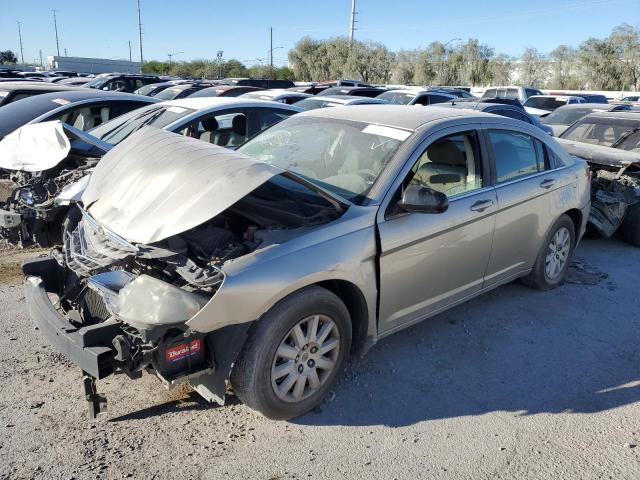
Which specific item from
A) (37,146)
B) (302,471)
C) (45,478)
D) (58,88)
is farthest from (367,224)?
(58,88)

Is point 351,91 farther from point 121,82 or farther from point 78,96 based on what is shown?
point 78,96

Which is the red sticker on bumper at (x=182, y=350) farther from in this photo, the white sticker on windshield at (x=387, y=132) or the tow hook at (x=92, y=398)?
the white sticker on windshield at (x=387, y=132)

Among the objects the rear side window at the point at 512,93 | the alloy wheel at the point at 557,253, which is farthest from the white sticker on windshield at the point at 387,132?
the rear side window at the point at 512,93

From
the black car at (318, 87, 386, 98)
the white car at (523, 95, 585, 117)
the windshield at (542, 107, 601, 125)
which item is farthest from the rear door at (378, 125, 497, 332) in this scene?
the white car at (523, 95, 585, 117)

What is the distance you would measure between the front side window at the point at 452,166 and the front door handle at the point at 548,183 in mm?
889

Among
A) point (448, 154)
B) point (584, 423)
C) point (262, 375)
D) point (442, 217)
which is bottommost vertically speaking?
point (584, 423)

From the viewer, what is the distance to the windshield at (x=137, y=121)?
6758 millimetres

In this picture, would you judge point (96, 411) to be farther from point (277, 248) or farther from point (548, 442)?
point (548, 442)

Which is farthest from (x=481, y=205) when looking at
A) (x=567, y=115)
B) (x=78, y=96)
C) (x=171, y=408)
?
(x=567, y=115)

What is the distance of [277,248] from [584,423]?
2.17m

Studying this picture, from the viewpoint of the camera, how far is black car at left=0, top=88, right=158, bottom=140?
7625mm

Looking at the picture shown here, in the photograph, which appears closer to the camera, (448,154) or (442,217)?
(442,217)

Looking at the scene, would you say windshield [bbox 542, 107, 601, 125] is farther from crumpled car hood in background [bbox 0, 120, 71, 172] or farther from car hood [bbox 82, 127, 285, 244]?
car hood [bbox 82, 127, 285, 244]

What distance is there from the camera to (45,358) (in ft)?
12.6
